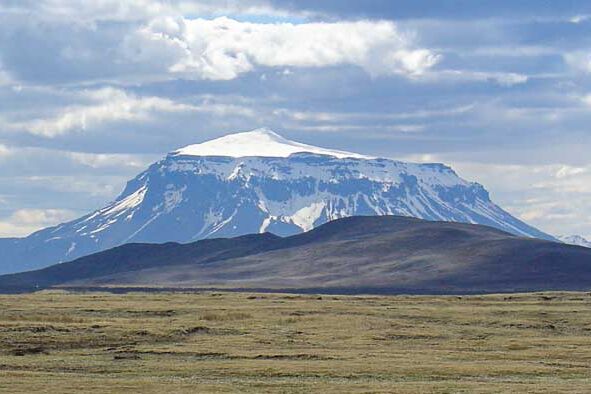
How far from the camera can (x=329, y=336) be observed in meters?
93.8

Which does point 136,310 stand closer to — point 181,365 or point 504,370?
point 181,365

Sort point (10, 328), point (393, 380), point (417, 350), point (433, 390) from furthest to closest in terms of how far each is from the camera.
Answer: point (10, 328) → point (417, 350) → point (393, 380) → point (433, 390)

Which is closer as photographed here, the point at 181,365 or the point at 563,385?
the point at 563,385

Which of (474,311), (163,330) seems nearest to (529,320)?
(474,311)

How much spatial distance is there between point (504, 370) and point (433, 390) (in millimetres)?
10936

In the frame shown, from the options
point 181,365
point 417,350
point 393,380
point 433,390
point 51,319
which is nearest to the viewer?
point 433,390

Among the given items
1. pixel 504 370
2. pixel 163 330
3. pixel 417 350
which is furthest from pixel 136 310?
pixel 504 370

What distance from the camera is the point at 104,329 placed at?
93.6m

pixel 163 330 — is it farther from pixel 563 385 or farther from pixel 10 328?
pixel 563 385

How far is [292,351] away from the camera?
261 feet

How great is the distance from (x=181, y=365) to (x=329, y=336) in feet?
82.4

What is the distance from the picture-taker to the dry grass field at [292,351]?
199ft

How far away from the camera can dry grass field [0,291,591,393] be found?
60719 millimetres

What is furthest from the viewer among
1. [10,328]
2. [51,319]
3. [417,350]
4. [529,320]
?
[529,320]
